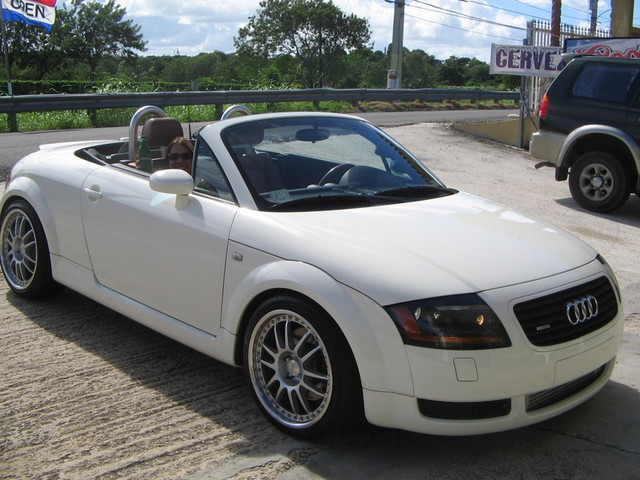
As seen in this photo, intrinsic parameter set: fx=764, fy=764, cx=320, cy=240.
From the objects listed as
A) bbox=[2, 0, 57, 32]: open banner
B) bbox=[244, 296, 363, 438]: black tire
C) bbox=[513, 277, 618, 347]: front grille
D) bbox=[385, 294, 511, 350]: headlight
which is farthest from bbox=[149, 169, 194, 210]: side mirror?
bbox=[2, 0, 57, 32]: open banner

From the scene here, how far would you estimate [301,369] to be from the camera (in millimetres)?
3549

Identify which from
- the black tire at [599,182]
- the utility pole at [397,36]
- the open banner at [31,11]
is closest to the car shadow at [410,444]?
the black tire at [599,182]

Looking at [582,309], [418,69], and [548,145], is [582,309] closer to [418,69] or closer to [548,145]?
[548,145]

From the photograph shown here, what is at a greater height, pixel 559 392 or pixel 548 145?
pixel 548 145

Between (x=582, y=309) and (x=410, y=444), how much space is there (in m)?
1.00

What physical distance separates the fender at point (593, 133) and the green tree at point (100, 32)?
231 feet

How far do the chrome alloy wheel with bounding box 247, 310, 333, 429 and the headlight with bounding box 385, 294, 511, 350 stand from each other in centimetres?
42

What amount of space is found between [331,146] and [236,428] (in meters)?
1.83

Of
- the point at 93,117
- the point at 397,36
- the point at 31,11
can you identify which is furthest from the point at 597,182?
the point at 397,36

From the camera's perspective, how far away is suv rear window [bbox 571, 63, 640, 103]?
9.70 m

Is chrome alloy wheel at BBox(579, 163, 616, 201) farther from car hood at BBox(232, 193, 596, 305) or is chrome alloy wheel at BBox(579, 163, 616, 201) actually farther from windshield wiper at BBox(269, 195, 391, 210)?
windshield wiper at BBox(269, 195, 391, 210)

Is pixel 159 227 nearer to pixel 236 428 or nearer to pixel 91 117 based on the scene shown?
pixel 236 428

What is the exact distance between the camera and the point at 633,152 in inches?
370

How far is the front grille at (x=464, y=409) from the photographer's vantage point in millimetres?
3209
